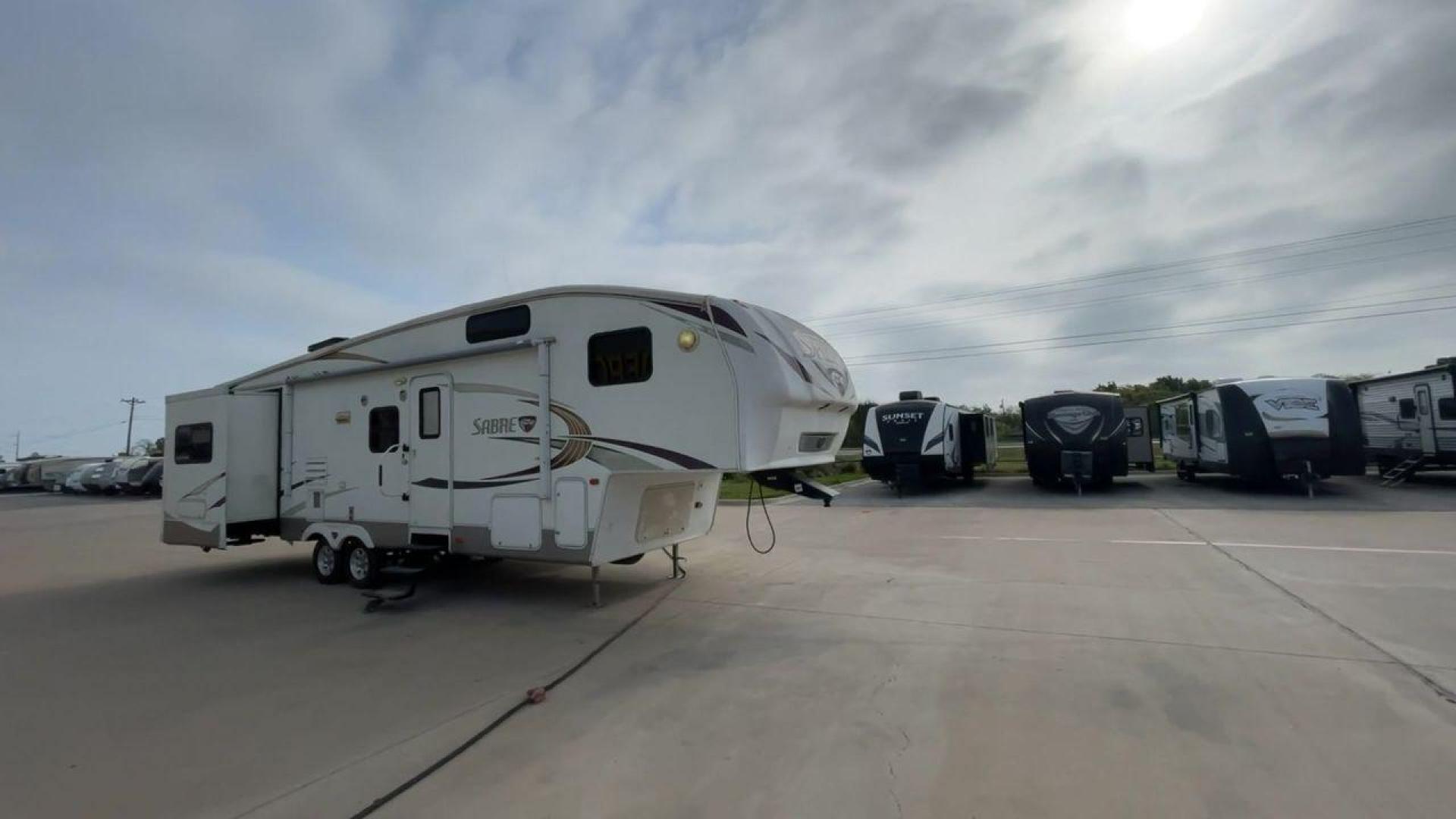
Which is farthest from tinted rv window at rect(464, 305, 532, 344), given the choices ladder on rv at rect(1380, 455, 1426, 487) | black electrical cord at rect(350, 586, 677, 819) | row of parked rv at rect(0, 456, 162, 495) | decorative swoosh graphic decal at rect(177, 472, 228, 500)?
row of parked rv at rect(0, 456, 162, 495)

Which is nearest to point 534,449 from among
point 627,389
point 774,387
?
point 627,389

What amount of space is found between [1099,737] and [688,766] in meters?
2.22

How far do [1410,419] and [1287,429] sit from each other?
14.8 ft

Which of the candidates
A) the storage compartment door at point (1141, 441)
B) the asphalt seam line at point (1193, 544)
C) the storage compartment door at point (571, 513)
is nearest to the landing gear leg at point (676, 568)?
the storage compartment door at point (571, 513)

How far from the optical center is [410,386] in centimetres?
744

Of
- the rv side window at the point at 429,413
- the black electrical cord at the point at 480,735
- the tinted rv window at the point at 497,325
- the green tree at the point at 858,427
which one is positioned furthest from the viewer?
the green tree at the point at 858,427

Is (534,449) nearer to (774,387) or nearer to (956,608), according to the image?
(774,387)

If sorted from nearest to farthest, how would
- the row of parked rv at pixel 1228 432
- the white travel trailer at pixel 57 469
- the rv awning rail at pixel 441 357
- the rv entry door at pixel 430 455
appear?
the rv awning rail at pixel 441 357
the rv entry door at pixel 430 455
the row of parked rv at pixel 1228 432
the white travel trailer at pixel 57 469

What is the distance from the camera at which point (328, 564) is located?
27.2 ft

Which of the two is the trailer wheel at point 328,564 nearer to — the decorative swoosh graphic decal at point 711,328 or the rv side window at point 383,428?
the rv side window at point 383,428

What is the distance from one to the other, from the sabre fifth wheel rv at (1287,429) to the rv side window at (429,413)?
17673mm

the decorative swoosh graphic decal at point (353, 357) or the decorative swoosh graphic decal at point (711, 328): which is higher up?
the decorative swoosh graphic decal at point (353, 357)

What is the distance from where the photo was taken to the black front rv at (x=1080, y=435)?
55.2 ft

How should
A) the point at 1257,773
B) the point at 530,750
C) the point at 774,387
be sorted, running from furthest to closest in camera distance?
the point at 774,387 < the point at 530,750 < the point at 1257,773
